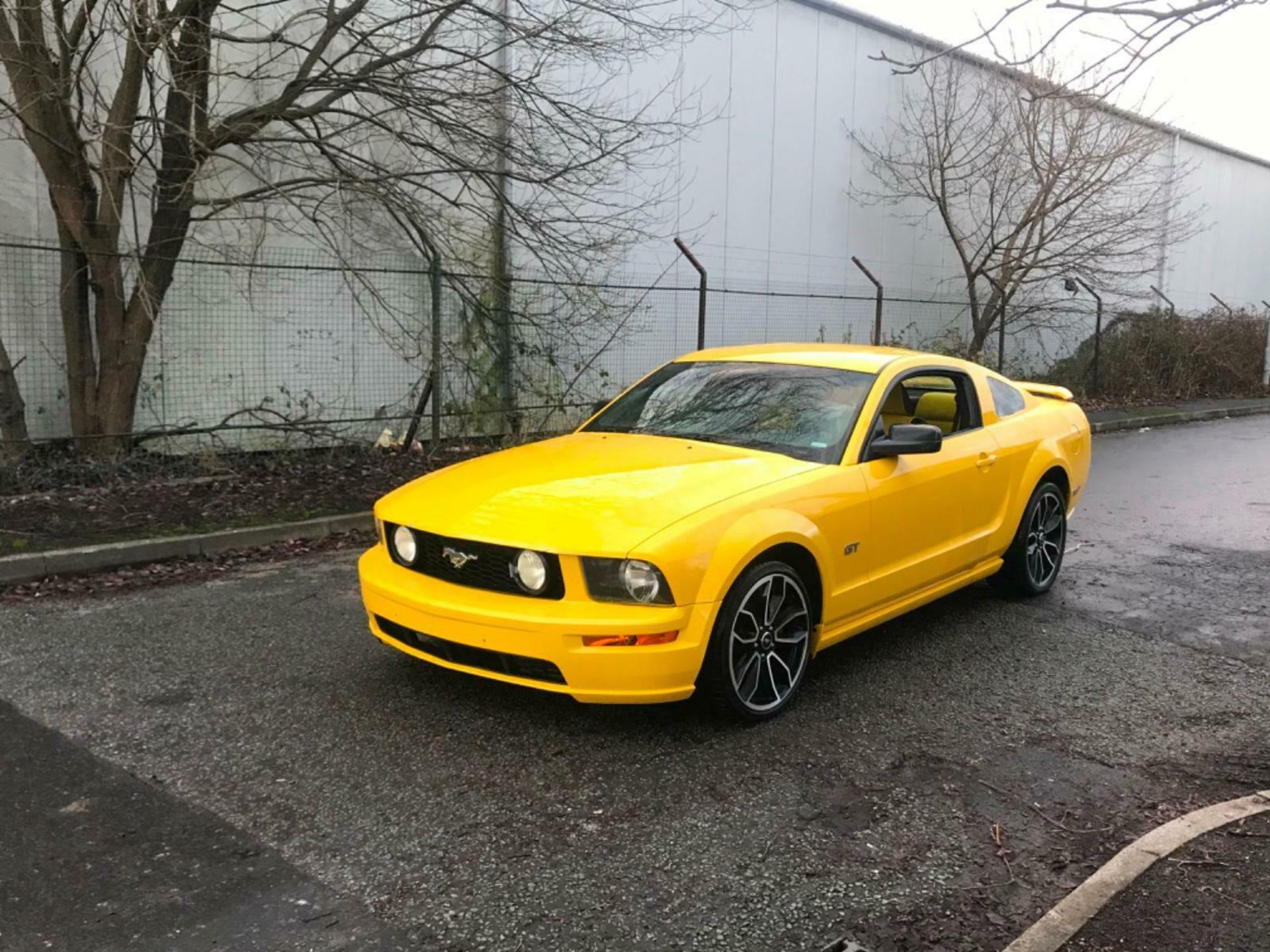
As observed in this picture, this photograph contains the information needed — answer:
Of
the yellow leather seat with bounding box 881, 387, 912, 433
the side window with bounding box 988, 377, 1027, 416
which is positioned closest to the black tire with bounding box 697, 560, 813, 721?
the yellow leather seat with bounding box 881, 387, 912, 433

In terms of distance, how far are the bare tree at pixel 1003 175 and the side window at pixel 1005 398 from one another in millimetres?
12271

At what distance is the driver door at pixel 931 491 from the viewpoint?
15.3 feet

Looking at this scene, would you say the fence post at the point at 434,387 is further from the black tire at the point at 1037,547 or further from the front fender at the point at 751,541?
the front fender at the point at 751,541

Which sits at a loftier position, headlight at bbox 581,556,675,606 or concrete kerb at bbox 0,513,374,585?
headlight at bbox 581,556,675,606

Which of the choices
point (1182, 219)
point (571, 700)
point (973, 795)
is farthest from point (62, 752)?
point (1182, 219)

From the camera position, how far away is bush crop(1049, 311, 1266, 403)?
2064 centimetres

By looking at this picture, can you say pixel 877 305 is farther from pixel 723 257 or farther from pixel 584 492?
pixel 584 492

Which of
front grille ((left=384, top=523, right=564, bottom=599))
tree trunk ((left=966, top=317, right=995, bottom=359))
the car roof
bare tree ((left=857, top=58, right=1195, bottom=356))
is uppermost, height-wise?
bare tree ((left=857, top=58, right=1195, bottom=356))

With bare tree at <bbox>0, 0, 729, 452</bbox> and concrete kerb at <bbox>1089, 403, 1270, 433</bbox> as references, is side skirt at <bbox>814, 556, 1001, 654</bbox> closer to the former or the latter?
bare tree at <bbox>0, 0, 729, 452</bbox>

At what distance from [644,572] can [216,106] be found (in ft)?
28.1

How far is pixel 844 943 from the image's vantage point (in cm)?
258

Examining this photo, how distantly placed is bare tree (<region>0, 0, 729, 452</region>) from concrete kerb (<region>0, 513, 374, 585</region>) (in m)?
2.40

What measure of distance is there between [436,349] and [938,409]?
6.13 m

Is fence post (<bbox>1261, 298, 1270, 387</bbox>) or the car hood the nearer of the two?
the car hood
